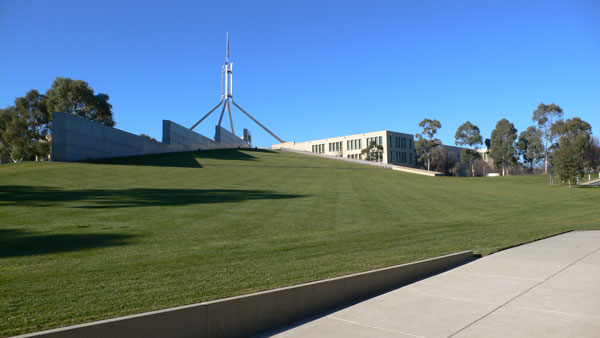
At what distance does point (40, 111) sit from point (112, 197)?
57632 mm

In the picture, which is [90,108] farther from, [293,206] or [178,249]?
[178,249]

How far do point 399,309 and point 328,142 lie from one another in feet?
361

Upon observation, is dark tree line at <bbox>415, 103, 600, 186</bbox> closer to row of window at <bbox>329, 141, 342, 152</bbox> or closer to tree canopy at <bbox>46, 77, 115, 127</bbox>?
row of window at <bbox>329, 141, 342, 152</bbox>

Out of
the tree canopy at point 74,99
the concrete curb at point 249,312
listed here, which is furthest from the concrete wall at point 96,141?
the concrete curb at point 249,312

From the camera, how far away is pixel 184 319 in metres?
4.12

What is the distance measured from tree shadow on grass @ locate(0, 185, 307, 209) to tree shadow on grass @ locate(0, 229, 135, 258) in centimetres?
513

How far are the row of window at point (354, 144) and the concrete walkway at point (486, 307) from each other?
9842 centimetres

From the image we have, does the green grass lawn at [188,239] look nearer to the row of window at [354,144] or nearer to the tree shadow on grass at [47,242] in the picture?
the tree shadow on grass at [47,242]

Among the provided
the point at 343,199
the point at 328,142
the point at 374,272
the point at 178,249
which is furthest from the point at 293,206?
the point at 328,142

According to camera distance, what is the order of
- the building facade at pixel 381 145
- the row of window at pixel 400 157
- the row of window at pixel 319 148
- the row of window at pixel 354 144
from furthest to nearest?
the row of window at pixel 319 148 → the row of window at pixel 354 144 → the row of window at pixel 400 157 → the building facade at pixel 381 145

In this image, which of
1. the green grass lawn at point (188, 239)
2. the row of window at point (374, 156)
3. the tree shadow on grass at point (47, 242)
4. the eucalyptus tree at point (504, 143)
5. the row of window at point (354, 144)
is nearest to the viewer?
the green grass lawn at point (188, 239)

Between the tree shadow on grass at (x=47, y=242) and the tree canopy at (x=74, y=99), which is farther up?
the tree canopy at (x=74, y=99)

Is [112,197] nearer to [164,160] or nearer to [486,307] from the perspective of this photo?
[486,307]

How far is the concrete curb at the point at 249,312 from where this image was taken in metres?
3.72
